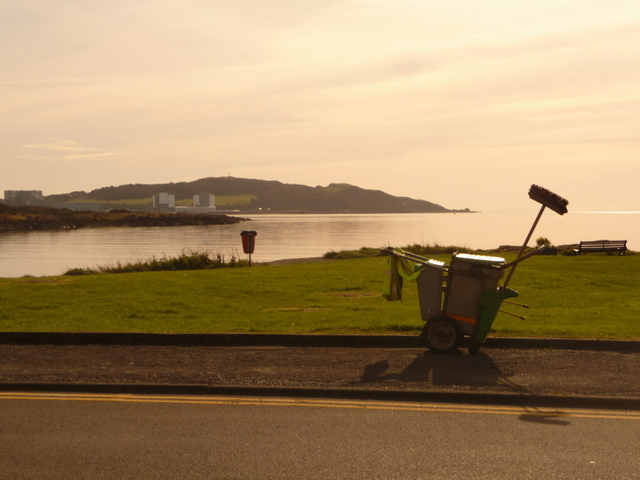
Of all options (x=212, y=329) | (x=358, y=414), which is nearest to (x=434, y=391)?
(x=358, y=414)

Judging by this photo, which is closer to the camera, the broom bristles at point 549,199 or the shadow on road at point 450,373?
the shadow on road at point 450,373

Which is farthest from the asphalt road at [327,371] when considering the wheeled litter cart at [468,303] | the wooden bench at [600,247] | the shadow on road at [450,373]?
the wooden bench at [600,247]

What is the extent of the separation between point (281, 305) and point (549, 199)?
8.01 m

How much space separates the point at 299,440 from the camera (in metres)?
6.29

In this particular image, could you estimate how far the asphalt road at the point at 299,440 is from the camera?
18.1 ft

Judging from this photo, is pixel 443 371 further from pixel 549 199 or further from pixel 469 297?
pixel 549 199

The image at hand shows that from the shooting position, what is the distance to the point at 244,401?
7.73 m

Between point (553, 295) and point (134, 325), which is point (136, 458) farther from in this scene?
point (553, 295)

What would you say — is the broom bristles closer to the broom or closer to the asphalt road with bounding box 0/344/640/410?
the broom

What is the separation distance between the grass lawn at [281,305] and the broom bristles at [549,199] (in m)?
2.59

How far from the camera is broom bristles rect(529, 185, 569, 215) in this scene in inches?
384

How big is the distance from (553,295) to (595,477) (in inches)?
531

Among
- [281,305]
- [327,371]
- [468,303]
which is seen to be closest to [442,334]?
[468,303]

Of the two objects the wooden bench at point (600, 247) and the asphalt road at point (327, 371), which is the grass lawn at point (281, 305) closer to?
the asphalt road at point (327, 371)
